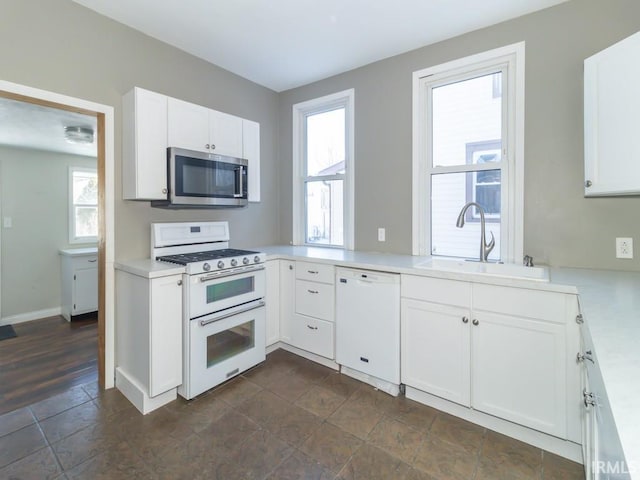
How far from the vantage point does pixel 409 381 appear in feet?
7.04

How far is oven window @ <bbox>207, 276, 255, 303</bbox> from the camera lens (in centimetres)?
225

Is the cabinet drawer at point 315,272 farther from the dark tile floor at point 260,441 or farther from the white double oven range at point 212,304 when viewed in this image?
the dark tile floor at point 260,441

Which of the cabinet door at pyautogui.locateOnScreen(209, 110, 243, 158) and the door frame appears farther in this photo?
the cabinet door at pyautogui.locateOnScreen(209, 110, 243, 158)

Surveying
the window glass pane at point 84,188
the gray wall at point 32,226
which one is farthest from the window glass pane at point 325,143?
the gray wall at point 32,226

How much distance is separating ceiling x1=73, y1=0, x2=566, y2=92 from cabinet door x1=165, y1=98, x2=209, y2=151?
597 millimetres

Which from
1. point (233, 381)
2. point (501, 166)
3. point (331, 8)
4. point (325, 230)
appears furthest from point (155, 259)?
point (501, 166)

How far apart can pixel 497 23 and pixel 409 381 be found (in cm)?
269

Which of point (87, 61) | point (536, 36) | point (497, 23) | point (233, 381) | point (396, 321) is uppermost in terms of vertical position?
point (497, 23)

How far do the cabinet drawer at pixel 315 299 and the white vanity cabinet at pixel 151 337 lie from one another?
3.28 feet

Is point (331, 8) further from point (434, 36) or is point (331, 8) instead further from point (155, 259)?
point (155, 259)

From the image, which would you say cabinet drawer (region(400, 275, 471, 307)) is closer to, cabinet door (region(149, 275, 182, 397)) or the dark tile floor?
the dark tile floor

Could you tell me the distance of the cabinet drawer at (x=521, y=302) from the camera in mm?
1620

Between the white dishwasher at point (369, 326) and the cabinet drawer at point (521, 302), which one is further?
the white dishwasher at point (369, 326)

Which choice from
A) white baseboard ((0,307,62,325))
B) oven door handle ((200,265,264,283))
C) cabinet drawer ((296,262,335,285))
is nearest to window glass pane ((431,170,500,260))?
cabinet drawer ((296,262,335,285))
